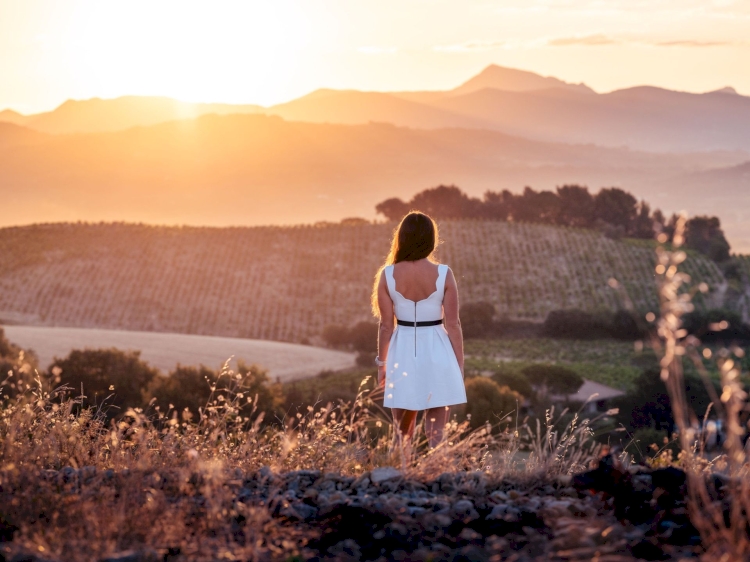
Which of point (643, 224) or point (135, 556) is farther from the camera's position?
point (643, 224)

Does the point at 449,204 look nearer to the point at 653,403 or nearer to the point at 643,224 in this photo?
the point at 643,224

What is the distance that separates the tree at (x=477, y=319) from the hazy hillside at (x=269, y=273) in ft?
12.1

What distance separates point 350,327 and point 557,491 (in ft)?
156

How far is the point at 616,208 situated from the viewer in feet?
259

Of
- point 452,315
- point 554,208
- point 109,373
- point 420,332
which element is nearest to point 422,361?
point 420,332

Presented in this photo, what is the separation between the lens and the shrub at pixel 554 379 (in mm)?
31375

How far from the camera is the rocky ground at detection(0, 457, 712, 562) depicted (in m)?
3.36

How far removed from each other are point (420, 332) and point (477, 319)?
45366 millimetres

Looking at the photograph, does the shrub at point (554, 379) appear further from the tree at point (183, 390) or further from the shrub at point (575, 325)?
the shrub at point (575, 325)

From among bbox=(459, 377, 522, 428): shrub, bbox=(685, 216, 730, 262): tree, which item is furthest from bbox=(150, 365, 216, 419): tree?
bbox=(685, 216, 730, 262): tree

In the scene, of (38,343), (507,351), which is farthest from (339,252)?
(38,343)

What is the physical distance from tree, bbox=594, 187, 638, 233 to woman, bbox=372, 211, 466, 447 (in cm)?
7520

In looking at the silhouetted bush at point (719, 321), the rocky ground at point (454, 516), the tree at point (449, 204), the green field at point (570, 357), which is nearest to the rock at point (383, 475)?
the rocky ground at point (454, 516)

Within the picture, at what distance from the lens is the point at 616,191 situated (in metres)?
80.8
